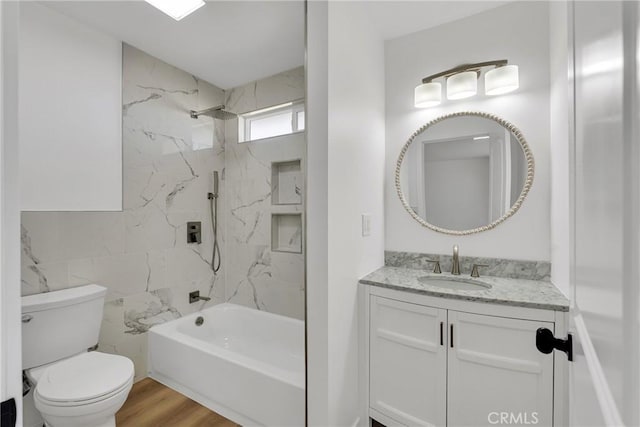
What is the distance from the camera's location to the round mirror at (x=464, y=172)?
178cm

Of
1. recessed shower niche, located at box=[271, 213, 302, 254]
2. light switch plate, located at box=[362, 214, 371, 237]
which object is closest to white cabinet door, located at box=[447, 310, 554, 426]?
light switch plate, located at box=[362, 214, 371, 237]

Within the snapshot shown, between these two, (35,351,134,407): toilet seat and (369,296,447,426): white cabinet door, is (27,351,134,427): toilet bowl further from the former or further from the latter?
(369,296,447,426): white cabinet door

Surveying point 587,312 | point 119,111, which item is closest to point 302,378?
point 587,312

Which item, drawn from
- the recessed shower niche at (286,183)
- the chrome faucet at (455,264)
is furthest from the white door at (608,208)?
the recessed shower niche at (286,183)

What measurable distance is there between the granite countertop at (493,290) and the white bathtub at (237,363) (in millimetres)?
770

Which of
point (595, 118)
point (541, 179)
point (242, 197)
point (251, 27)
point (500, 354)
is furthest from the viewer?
point (242, 197)

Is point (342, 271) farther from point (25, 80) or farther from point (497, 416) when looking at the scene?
point (25, 80)

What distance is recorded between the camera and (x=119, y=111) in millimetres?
2080

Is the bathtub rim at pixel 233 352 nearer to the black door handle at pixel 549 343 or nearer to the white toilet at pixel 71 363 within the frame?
the white toilet at pixel 71 363

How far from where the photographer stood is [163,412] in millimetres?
1862

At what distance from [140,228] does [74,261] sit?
46 cm

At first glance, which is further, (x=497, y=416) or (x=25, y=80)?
(x=25, y=80)

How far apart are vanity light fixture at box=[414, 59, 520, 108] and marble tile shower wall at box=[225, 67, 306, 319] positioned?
104 cm

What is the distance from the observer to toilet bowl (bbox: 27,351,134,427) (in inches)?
52.6
